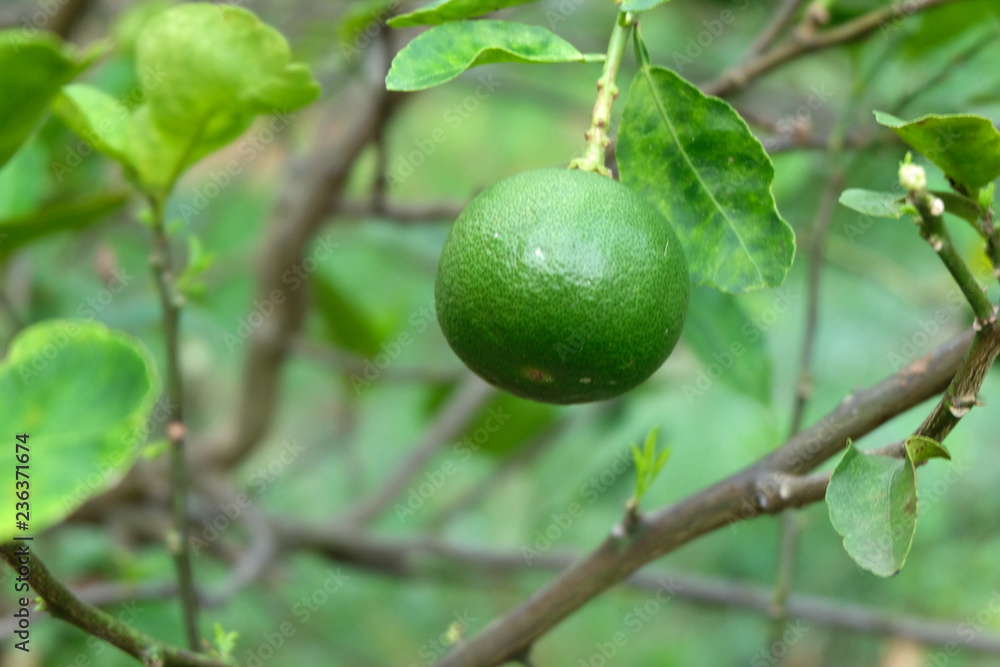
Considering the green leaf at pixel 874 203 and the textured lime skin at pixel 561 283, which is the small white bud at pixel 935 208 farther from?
the textured lime skin at pixel 561 283

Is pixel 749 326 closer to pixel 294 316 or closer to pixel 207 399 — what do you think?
pixel 294 316

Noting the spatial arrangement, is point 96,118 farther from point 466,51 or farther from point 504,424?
point 504,424

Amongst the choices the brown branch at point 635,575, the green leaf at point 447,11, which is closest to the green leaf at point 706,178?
the green leaf at point 447,11

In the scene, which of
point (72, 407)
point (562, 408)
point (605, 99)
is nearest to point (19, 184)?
point (72, 407)

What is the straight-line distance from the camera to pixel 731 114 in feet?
2.25

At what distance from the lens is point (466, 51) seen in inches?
26.4

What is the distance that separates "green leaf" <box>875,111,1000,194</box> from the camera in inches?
22.3

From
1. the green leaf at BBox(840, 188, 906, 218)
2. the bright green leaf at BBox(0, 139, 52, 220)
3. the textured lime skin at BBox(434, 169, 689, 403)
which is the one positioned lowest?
the bright green leaf at BBox(0, 139, 52, 220)

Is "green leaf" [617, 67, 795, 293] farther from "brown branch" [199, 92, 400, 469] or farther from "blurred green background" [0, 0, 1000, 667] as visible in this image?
"brown branch" [199, 92, 400, 469]

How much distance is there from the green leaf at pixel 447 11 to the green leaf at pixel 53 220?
20.7 inches

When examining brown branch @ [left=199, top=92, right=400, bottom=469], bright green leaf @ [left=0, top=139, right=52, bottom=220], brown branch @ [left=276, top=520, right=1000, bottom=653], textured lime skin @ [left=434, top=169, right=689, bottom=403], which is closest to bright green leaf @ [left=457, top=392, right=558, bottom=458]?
brown branch @ [left=276, top=520, right=1000, bottom=653]

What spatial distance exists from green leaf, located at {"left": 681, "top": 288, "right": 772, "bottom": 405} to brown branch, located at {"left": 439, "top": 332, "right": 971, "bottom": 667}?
346mm

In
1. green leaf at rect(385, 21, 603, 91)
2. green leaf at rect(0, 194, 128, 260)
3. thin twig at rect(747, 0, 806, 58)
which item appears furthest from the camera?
thin twig at rect(747, 0, 806, 58)

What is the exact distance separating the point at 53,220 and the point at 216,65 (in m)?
0.32
